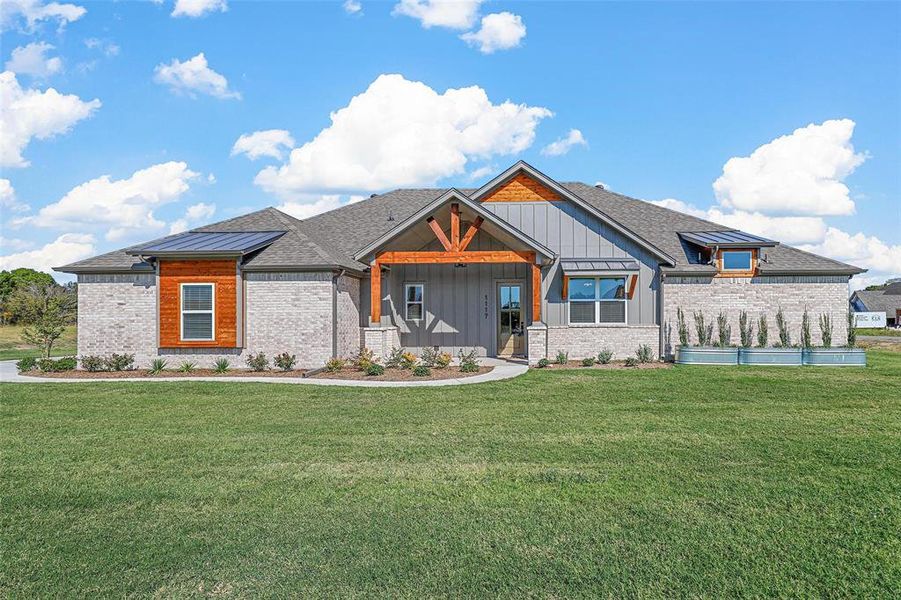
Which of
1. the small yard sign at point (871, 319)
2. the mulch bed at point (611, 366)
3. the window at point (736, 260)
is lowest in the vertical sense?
the mulch bed at point (611, 366)

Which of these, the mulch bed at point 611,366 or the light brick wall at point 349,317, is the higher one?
the light brick wall at point 349,317

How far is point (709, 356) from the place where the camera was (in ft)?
53.1

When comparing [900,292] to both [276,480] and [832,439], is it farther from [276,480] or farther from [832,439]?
[276,480]

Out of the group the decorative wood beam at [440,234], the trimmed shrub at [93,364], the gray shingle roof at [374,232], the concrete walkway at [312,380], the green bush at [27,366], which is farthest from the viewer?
the decorative wood beam at [440,234]

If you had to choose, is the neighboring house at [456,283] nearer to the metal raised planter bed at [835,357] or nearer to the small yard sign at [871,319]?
the metal raised planter bed at [835,357]

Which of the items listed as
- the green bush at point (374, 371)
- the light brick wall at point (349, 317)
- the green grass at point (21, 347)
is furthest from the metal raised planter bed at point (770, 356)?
the green grass at point (21, 347)

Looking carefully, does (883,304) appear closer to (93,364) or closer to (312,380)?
(312,380)

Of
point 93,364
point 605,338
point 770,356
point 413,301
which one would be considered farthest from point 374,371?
point 770,356

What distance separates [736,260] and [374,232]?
12.1m

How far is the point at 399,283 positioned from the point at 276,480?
43.2 feet

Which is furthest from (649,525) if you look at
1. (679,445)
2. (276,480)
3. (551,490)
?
(276,480)

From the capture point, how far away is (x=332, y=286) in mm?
15453

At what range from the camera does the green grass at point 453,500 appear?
3.83 metres

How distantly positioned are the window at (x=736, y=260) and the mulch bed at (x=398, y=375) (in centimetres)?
857
